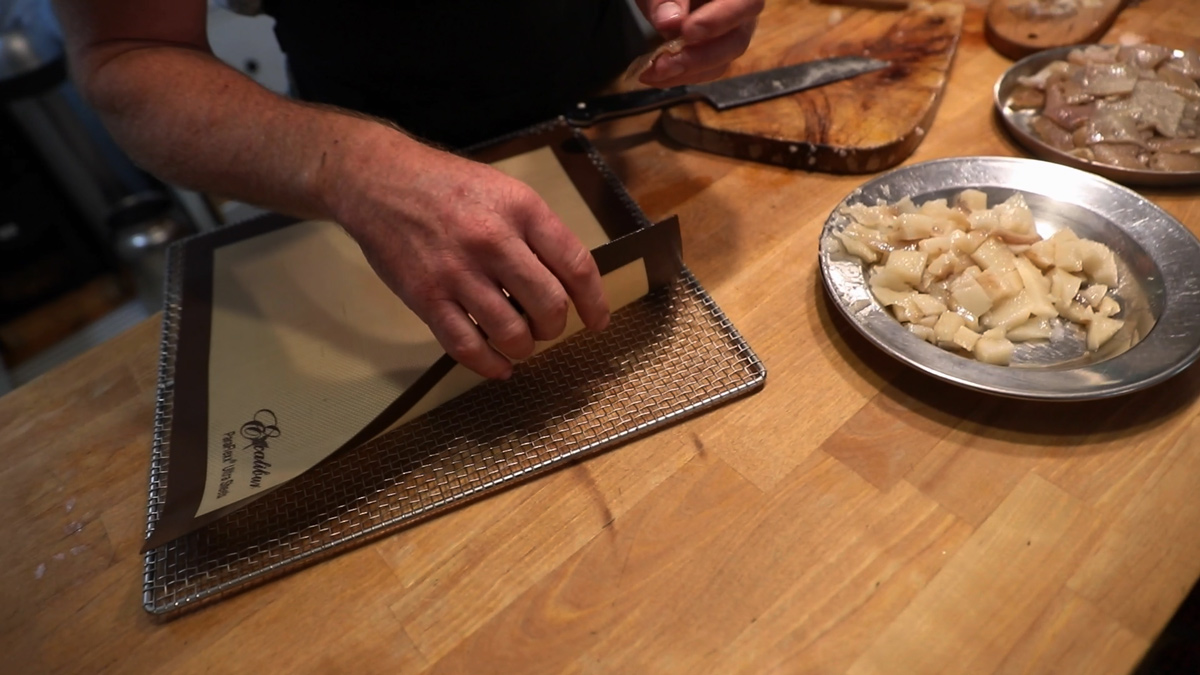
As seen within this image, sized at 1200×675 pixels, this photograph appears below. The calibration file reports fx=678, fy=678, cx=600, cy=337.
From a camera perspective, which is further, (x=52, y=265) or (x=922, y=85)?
(x=52, y=265)

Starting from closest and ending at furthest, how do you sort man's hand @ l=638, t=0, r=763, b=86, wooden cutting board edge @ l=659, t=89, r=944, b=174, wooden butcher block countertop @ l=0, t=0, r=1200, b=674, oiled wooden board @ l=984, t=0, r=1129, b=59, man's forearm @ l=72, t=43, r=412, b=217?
wooden butcher block countertop @ l=0, t=0, r=1200, b=674 → man's forearm @ l=72, t=43, r=412, b=217 → man's hand @ l=638, t=0, r=763, b=86 → wooden cutting board edge @ l=659, t=89, r=944, b=174 → oiled wooden board @ l=984, t=0, r=1129, b=59

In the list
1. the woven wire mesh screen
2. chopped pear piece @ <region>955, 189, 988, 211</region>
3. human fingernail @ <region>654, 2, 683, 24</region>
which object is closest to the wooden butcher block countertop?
the woven wire mesh screen

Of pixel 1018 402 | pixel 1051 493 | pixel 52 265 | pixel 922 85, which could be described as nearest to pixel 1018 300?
pixel 1018 402

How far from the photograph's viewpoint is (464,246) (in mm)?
602

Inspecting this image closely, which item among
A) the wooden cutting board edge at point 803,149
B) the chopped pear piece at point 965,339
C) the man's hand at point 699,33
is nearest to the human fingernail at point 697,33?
the man's hand at point 699,33

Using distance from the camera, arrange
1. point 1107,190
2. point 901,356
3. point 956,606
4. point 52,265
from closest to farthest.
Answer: point 956,606 < point 901,356 < point 1107,190 < point 52,265

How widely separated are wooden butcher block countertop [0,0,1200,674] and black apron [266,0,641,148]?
58 cm

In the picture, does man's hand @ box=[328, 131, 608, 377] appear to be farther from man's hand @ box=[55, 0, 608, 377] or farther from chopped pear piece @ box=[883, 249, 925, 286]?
chopped pear piece @ box=[883, 249, 925, 286]

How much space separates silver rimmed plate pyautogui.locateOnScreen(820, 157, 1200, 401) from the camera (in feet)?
2.12

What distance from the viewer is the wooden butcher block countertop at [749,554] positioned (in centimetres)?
56

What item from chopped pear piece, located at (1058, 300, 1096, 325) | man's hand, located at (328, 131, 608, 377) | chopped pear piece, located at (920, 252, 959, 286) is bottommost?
chopped pear piece, located at (1058, 300, 1096, 325)

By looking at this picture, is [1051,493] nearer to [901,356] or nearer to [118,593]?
[901,356]

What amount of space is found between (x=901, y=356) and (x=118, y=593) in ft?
2.59

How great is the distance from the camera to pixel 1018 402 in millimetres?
694
